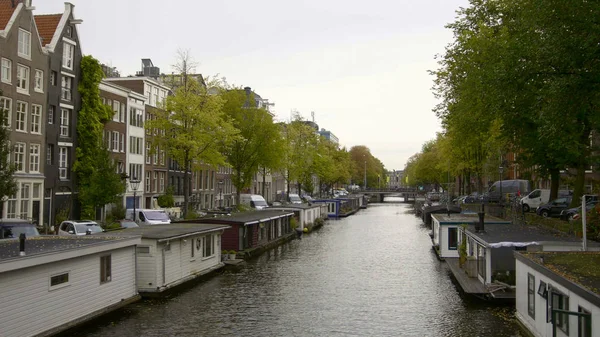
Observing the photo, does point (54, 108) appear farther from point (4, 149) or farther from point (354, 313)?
point (354, 313)

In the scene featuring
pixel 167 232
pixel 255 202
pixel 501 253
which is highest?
pixel 255 202

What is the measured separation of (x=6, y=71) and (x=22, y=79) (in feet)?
6.77

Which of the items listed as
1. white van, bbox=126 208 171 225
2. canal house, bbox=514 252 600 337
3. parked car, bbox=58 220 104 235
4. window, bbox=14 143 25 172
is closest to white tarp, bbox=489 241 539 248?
canal house, bbox=514 252 600 337

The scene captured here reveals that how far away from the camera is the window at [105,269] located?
77.5 ft

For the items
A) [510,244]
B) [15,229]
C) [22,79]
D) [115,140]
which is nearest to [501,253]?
[510,244]

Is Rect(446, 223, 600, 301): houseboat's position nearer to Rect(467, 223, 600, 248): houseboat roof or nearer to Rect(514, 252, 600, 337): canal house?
Rect(467, 223, 600, 248): houseboat roof

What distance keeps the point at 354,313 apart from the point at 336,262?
1605 centimetres

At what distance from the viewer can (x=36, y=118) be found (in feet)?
158

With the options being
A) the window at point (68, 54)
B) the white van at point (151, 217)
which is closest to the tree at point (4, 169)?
the white van at point (151, 217)

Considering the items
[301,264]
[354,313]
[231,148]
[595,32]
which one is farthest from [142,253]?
[231,148]

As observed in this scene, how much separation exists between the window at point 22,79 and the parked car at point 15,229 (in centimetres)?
1849

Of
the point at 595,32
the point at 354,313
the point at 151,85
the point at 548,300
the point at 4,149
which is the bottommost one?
the point at 354,313

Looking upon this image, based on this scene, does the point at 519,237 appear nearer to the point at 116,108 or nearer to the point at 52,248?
the point at 52,248

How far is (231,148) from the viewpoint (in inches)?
2677
